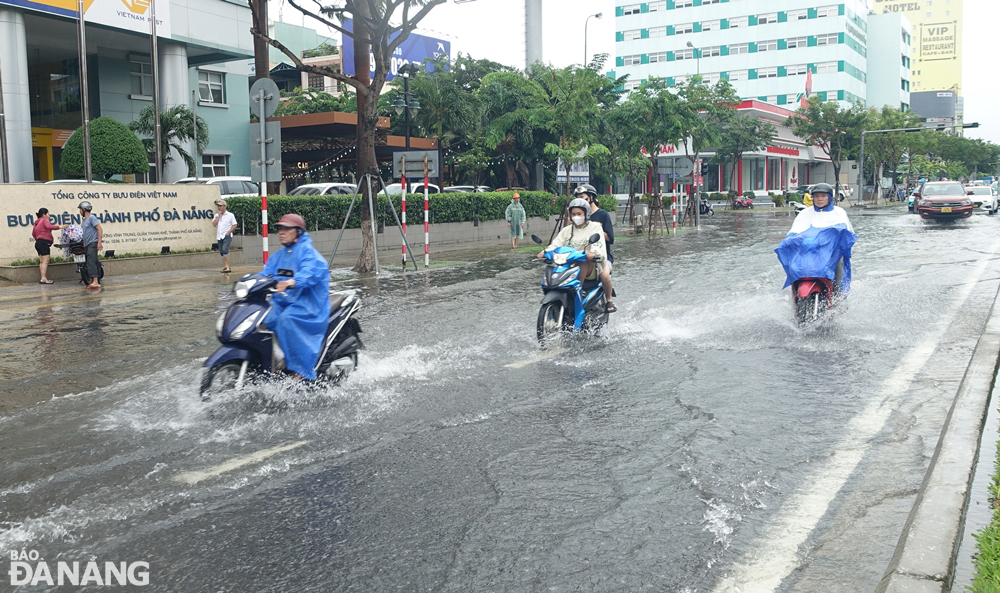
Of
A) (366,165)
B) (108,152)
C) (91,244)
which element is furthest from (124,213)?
(108,152)

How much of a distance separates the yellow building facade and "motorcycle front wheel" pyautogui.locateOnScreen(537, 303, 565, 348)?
165 metres

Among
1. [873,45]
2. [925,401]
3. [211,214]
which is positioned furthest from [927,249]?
[873,45]

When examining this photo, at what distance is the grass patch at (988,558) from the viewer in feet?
10.8

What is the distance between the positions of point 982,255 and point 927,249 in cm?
180

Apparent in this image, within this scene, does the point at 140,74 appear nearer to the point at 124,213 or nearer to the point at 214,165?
the point at 214,165

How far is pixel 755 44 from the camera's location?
8712 centimetres

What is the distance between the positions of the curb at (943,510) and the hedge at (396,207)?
16.9 m

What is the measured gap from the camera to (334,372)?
278 inches

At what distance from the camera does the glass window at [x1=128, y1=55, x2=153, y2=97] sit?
105 feet

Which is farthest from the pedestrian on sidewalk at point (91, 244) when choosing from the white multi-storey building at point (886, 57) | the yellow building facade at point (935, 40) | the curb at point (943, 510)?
the yellow building facade at point (935, 40)

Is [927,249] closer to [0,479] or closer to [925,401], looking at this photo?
[925,401]

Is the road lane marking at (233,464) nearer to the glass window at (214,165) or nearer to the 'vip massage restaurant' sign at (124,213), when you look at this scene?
the 'vip massage restaurant' sign at (124,213)

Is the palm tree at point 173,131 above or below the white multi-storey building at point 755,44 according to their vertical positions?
below

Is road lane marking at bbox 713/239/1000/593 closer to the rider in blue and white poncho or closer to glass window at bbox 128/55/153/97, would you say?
the rider in blue and white poncho
